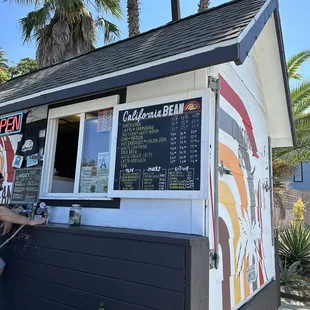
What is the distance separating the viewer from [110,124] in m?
4.07

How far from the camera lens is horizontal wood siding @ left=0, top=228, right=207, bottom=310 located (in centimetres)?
280

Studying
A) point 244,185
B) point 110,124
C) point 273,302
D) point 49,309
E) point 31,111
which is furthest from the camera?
point 273,302

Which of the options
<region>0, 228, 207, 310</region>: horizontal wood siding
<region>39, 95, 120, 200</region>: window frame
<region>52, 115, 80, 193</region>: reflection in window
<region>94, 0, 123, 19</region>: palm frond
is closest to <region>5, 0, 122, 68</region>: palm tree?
<region>94, 0, 123, 19</region>: palm frond

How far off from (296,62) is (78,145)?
10011 millimetres

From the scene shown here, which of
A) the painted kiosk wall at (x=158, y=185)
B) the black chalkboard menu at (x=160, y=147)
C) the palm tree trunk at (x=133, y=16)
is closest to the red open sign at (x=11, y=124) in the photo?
the painted kiosk wall at (x=158, y=185)

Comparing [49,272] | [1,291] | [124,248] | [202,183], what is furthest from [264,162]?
[1,291]

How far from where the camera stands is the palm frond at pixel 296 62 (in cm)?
1141

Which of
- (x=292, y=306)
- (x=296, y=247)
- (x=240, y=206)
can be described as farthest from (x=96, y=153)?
(x=296, y=247)

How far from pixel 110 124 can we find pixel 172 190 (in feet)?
4.45

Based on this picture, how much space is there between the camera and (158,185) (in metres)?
3.34

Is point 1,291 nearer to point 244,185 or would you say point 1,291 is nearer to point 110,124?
point 110,124

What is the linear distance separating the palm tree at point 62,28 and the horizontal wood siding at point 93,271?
9.29 m

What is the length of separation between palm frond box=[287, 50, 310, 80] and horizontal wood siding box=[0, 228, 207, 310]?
10.5 meters

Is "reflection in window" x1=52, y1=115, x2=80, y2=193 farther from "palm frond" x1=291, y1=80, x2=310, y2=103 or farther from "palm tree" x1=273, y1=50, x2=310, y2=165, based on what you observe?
"palm frond" x1=291, y1=80, x2=310, y2=103
